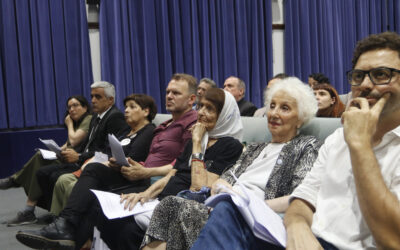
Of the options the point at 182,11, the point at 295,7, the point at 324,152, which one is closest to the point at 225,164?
the point at 324,152

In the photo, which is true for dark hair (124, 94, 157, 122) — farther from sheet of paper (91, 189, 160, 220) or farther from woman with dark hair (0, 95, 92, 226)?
sheet of paper (91, 189, 160, 220)

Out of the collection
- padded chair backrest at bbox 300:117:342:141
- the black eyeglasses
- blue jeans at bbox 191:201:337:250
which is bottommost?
blue jeans at bbox 191:201:337:250

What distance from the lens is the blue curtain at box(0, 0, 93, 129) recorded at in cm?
459

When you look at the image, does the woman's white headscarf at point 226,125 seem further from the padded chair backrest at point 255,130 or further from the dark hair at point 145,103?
the dark hair at point 145,103

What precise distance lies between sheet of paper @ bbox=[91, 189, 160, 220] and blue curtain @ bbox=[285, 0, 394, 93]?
14.4 feet

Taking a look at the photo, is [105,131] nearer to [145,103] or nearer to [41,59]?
[145,103]

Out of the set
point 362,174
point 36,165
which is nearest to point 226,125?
point 362,174

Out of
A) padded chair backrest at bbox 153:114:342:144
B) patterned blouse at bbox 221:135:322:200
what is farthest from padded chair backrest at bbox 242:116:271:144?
patterned blouse at bbox 221:135:322:200

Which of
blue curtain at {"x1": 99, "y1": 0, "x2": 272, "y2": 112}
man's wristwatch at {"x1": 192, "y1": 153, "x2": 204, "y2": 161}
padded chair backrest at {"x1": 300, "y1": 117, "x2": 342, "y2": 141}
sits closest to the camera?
padded chair backrest at {"x1": 300, "y1": 117, "x2": 342, "y2": 141}

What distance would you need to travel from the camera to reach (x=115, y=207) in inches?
78.2

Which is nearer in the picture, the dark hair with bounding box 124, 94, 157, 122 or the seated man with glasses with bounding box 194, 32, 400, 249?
the seated man with glasses with bounding box 194, 32, 400, 249

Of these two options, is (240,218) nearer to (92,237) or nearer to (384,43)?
(384,43)

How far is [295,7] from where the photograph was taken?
5.89 meters

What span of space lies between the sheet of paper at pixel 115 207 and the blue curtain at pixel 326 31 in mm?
4388
